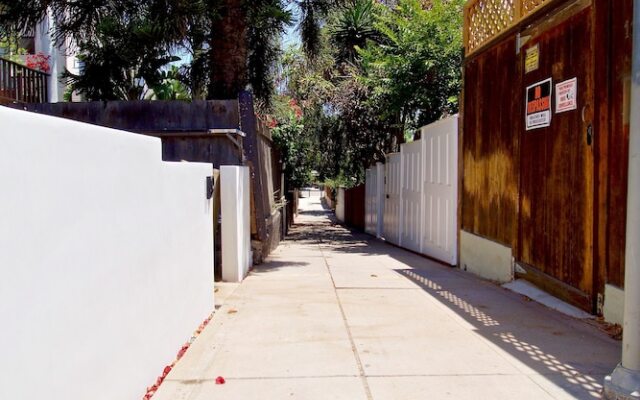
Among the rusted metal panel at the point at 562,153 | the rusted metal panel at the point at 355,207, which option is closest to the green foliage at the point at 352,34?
the rusted metal panel at the point at 355,207

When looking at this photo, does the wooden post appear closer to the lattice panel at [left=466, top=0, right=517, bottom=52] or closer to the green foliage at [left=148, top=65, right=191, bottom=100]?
the lattice panel at [left=466, top=0, right=517, bottom=52]

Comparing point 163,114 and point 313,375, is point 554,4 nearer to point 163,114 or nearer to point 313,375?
point 313,375

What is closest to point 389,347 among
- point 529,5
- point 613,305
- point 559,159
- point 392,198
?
point 613,305

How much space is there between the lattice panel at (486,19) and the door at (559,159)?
63 centimetres

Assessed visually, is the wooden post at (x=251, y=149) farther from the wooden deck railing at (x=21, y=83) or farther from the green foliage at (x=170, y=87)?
the green foliage at (x=170, y=87)

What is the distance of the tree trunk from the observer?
1008 cm

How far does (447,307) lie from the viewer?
6.32 meters

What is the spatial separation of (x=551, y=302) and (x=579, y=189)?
4.19 feet

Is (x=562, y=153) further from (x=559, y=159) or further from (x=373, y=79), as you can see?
(x=373, y=79)

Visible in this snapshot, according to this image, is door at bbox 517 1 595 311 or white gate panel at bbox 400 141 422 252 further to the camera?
white gate panel at bbox 400 141 422 252

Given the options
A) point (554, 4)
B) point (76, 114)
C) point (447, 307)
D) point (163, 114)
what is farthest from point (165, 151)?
point (554, 4)

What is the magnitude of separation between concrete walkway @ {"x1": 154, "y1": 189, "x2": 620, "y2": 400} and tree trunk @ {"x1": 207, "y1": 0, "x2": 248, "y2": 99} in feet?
13.8

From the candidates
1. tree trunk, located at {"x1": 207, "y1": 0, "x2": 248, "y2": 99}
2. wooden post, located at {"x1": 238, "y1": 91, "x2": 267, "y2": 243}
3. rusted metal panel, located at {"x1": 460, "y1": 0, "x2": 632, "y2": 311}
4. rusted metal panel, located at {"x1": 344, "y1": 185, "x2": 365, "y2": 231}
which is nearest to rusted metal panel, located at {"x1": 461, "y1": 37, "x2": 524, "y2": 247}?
rusted metal panel, located at {"x1": 460, "y1": 0, "x2": 632, "y2": 311}

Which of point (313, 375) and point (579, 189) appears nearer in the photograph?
point (313, 375)
